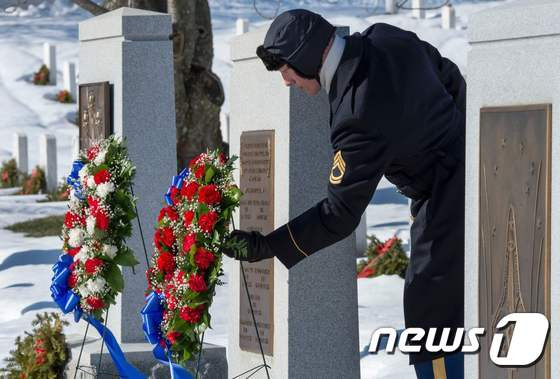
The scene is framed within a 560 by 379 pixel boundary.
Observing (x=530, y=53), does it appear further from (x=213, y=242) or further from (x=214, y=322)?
(x=214, y=322)

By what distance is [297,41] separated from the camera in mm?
5078

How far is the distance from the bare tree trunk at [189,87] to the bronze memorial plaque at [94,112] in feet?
21.0

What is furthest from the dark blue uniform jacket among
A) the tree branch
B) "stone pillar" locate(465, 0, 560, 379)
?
the tree branch

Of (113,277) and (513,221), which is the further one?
(113,277)

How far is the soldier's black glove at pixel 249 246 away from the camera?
17.2 feet

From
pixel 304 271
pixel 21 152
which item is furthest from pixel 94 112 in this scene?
pixel 21 152

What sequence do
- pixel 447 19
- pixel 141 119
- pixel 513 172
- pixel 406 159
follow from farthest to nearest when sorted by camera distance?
pixel 447 19 → pixel 141 119 → pixel 406 159 → pixel 513 172

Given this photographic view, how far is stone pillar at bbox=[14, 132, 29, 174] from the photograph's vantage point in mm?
21688

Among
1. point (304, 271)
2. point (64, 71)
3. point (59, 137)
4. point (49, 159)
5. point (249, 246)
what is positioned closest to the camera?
point (249, 246)

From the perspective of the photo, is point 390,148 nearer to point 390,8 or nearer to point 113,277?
point 113,277

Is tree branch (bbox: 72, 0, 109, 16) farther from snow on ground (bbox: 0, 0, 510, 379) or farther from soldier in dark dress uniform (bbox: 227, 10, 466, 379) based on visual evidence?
soldier in dark dress uniform (bbox: 227, 10, 466, 379)

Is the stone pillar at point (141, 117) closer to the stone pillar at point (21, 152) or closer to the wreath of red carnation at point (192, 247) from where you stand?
the wreath of red carnation at point (192, 247)

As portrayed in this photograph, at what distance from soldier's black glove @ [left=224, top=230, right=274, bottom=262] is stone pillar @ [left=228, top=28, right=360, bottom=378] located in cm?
70

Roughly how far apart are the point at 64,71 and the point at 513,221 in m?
26.1
